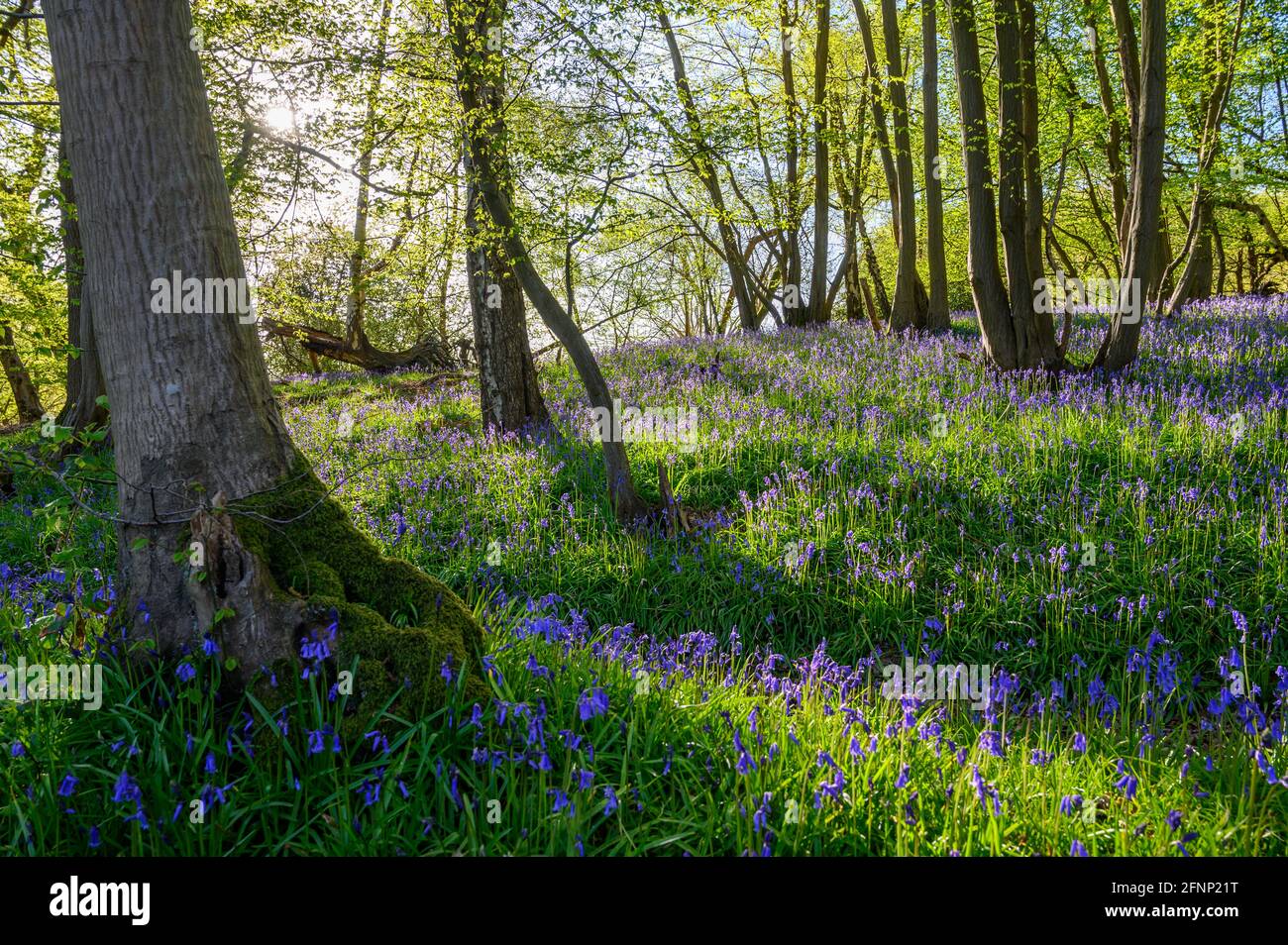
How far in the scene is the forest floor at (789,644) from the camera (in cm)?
234

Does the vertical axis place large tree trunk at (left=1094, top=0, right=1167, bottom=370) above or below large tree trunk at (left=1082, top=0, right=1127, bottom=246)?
below

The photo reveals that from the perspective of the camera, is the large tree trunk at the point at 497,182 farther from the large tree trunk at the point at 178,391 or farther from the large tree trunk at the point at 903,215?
the large tree trunk at the point at 903,215

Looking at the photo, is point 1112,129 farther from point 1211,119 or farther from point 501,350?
point 501,350

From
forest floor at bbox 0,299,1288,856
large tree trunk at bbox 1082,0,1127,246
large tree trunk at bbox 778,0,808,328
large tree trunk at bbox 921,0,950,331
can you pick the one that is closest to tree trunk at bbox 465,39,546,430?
forest floor at bbox 0,299,1288,856

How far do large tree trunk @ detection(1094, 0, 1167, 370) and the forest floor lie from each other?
21.5 inches

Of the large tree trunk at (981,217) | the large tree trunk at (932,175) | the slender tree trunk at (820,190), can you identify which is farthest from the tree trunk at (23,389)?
the large tree trunk at (932,175)

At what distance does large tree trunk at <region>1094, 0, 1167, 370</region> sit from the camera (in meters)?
7.56

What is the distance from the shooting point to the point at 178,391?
300cm

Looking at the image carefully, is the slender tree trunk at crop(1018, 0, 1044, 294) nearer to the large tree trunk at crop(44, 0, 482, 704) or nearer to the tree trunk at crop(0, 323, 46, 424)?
the large tree trunk at crop(44, 0, 482, 704)

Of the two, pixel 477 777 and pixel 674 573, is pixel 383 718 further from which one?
pixel 674 573

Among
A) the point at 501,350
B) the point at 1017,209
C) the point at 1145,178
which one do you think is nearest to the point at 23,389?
the point at 501,350

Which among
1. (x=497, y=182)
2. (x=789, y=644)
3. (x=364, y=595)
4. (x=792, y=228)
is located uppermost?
(x=792, y=228)

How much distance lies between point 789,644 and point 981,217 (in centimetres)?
707

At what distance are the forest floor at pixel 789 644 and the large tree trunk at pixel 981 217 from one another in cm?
54
